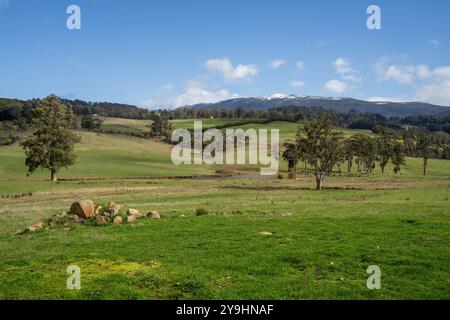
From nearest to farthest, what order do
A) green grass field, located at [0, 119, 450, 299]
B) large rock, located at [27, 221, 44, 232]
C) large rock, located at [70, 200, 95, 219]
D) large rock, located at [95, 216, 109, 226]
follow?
1. green grass field, located at [0, 119, 450, 299]
2. large rock, located at [27, 221, 44, 232]
3. large rock, located at [95, 216, 109, 226]
4. large rock, located at [70, 200, 95, 219]

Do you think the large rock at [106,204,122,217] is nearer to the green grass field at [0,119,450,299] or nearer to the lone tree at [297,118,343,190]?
the green grass field at [0,119,450,299]

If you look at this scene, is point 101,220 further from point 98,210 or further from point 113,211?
point 98,210

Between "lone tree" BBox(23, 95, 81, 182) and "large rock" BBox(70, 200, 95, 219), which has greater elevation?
"lone tree" BBox(23, 95, 81, 182)

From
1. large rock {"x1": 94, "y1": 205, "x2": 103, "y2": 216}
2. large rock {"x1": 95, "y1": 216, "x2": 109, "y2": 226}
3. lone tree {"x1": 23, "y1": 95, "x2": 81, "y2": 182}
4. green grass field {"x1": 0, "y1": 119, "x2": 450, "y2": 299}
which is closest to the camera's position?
green grass field {"x1": 0, "y1": 119, "x2": 450, "y2": 299}

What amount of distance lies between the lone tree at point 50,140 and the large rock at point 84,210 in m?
54.9

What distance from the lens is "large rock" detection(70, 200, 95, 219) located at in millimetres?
27853

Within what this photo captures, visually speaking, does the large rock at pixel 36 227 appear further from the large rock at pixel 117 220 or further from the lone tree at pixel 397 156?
the lone tree at pixel 397 156

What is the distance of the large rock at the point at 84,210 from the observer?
2785 cm

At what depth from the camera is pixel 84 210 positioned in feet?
91.6

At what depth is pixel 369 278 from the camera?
1413 centimetres

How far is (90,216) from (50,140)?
58849 millimetres

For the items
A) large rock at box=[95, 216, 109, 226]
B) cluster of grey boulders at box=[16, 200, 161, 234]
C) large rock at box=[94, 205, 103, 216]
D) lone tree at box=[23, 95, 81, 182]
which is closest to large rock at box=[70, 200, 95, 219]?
cluster of grey boulders at box=[16, 200, 161, 234]
